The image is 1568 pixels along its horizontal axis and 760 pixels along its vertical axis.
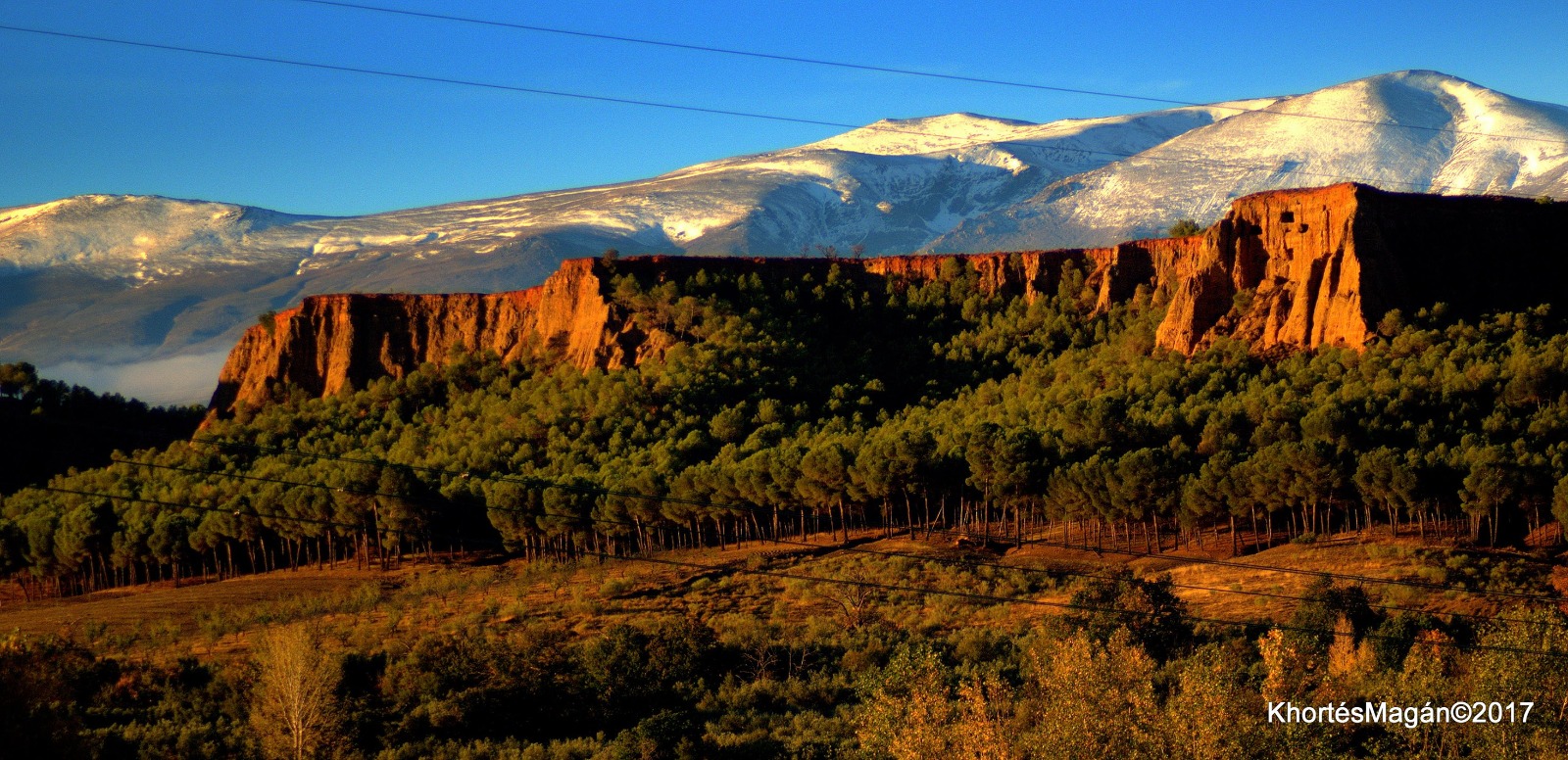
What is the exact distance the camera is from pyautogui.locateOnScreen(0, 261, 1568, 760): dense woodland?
123ft

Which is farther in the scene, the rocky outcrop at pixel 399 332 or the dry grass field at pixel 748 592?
the rocky outcrop at pixel 399 332

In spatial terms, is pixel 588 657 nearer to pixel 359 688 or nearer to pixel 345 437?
pixel 359 688

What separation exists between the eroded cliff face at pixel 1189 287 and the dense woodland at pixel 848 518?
1609mm

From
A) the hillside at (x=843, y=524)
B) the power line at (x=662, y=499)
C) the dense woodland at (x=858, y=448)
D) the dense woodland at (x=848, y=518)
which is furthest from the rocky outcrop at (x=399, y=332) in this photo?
the power line at (x=662, y=499)

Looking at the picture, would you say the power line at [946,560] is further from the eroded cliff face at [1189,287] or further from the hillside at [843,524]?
the eroded cliff face at [1189,287]

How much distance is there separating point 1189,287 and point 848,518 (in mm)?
21777

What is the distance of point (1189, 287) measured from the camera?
77.0 m

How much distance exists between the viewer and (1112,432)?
6606 centimetres

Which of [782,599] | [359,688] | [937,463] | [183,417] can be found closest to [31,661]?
[359,688]

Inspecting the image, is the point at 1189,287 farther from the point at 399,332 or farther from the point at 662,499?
the point at 399,332

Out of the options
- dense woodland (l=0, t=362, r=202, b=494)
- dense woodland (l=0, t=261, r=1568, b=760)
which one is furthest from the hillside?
dense woodland (l=0, t=362, r=202, b=494)

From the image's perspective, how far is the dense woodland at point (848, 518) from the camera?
123 ft

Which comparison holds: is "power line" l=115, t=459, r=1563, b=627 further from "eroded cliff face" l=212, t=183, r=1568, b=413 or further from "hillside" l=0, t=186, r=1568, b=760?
"eroded cliff face" l=212, t=183, r=1568, b=413

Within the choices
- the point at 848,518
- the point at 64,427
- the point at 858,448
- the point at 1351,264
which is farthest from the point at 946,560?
the point at 64,427
